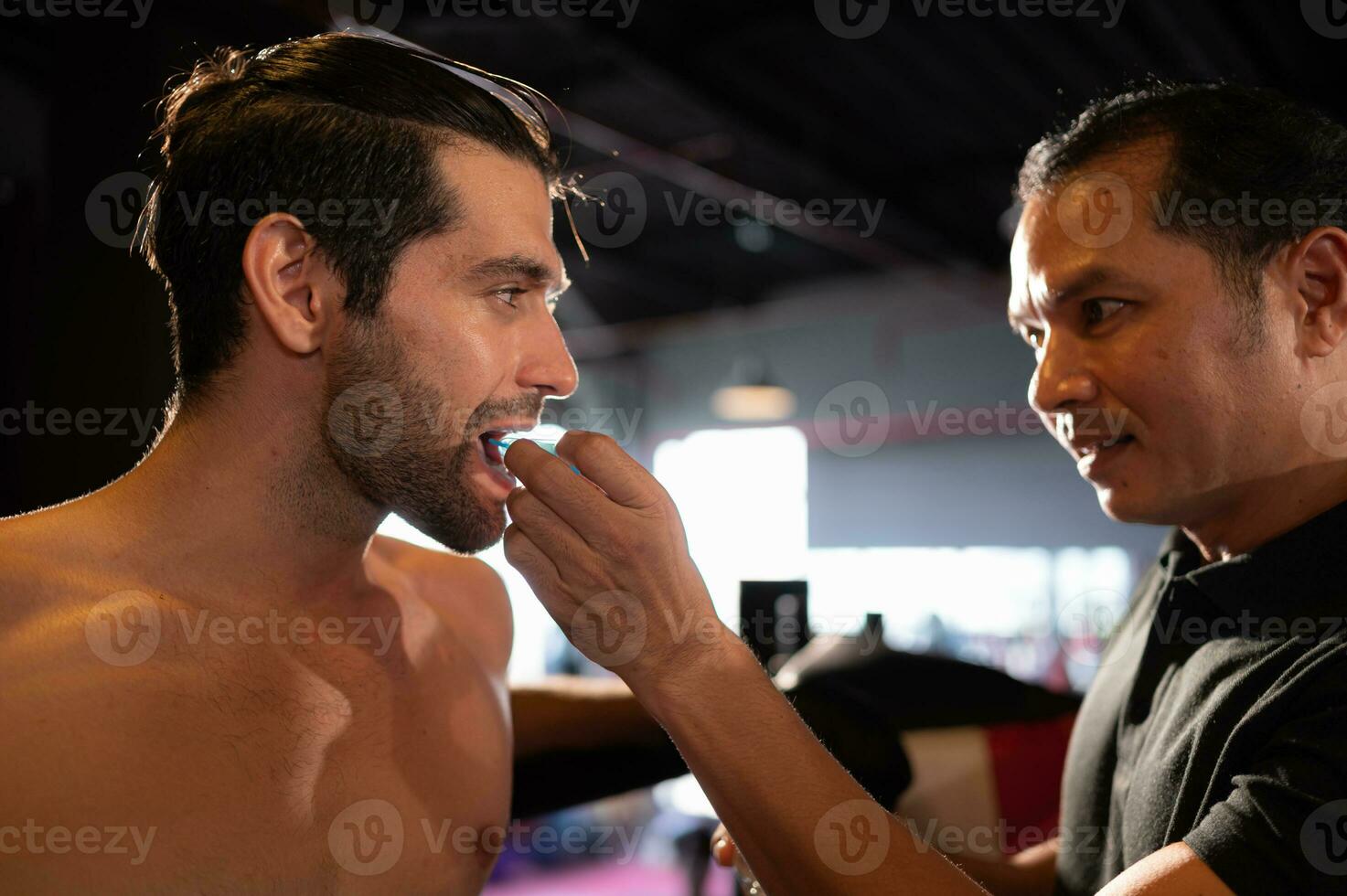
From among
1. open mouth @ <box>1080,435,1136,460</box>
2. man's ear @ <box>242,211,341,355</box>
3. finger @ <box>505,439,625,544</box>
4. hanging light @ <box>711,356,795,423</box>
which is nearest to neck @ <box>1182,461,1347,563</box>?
open mouth @ <box>1080,435,1136,460</box>

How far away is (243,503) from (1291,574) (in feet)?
4.97

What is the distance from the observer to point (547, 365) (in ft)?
4.94

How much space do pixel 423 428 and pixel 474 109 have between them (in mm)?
545

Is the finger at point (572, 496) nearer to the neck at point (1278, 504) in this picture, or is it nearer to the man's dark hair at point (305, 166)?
the man's dark hair at point (305, 166)

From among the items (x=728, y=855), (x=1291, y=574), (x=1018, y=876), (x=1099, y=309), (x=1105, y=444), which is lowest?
(x=1018, y=876)

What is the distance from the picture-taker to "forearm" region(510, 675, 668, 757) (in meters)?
1.90

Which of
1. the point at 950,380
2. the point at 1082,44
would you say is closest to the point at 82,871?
the point at 1082,44

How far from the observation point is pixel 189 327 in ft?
4.92

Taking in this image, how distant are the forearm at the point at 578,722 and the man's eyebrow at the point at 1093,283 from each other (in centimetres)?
112

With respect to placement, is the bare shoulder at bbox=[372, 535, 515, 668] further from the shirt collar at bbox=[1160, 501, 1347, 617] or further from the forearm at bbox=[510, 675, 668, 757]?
the shirt collar at bbox=[1160, 501, 1347, 617]

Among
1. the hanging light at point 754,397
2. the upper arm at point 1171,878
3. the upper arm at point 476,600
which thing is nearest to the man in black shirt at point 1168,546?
the upper arm at point 1171,878

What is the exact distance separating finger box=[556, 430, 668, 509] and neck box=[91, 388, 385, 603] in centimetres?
51

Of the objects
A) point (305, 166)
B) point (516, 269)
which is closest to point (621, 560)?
point (516, 269)

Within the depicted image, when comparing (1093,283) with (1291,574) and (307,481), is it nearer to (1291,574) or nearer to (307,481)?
(1291,574)
